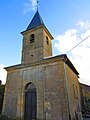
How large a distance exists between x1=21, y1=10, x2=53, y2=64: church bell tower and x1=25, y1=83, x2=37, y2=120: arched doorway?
113 inches

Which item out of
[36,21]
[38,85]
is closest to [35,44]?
[36,21]

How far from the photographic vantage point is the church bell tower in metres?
13.7

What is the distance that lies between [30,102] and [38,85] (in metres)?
1.79

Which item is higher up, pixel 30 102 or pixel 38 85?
pixel 38 85

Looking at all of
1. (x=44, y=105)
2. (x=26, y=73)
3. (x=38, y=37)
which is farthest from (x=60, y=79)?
(x=38, y=37)

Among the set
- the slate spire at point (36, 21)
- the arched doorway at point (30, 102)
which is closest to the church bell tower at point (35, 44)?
the slate spire at point (36, 21)

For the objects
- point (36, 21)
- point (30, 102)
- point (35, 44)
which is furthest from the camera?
point (36, 21)

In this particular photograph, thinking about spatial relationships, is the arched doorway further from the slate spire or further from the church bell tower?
the slate spire

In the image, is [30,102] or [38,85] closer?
[38,85]

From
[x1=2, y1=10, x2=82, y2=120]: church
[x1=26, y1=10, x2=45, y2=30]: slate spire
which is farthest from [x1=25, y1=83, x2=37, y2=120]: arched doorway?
[x1=26, y1=10, x2=45, y2=30]: slate spire

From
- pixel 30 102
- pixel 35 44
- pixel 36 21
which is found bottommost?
pixel 30 102

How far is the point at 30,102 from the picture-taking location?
12055 millimetres

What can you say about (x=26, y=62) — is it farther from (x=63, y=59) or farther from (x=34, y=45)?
(x=63, y=59)

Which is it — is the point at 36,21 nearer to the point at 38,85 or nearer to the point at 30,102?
the point at 38,85
